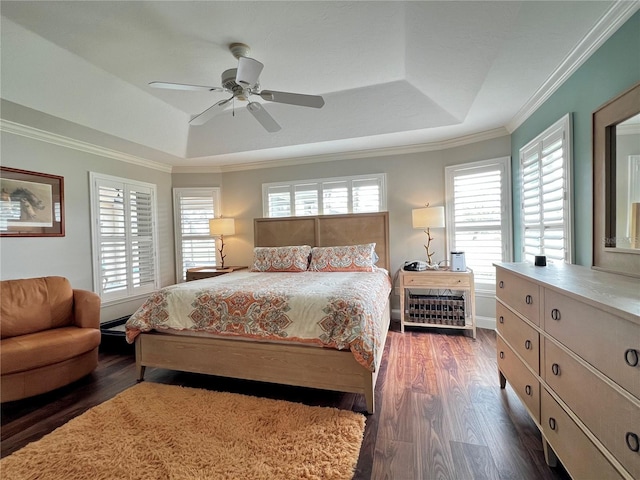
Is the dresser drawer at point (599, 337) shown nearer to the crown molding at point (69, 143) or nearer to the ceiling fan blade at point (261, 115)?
the ceiling fan blade at point (261, 115)

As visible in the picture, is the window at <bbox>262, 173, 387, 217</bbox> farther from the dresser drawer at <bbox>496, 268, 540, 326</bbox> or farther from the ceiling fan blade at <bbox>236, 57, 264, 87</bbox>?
the ceiling fan blade at <bbox>236, 57, 264, 87</bbox>

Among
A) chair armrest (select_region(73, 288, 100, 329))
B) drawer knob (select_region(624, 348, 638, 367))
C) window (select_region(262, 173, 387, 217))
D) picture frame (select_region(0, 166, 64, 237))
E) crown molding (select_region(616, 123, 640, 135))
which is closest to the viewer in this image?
drawer knob (select_region(624, 348, 638, 367))

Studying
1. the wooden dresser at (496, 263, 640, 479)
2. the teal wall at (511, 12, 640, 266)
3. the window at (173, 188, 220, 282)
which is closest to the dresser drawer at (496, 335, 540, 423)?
the wooden dresser at (496, 263, 640, 479)

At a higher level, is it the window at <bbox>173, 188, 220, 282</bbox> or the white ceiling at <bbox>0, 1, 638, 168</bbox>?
the white ceiling at <bbox>0, 1, 638, 168</bbox>

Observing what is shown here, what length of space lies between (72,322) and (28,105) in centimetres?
204

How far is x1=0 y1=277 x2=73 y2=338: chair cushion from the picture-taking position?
2.39 meters

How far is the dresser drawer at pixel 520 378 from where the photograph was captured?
1523 mm

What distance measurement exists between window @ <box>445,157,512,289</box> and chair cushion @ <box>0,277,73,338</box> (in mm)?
4491

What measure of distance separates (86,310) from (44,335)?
1.08 feet

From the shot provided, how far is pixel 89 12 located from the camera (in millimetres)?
1922

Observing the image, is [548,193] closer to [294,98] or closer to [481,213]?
[481,213]

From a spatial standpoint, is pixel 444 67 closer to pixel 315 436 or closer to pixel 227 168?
pixel 315 436

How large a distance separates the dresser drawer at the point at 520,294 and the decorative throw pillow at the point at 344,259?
5.38ft

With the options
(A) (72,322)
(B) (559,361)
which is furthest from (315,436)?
(A) (72,322)
